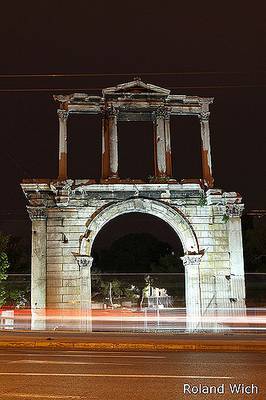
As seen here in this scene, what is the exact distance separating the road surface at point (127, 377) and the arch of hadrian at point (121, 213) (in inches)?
540

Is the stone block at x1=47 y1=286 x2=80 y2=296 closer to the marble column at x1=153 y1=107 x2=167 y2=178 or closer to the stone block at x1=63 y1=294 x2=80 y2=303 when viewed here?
the stone block at x1=63 y1=294 x2=80 y2=303

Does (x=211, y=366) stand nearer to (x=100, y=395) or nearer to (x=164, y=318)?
(x=100, y=395)

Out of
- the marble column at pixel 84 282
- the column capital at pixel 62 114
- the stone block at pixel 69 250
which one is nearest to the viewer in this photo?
the marble column at pixel 84 282

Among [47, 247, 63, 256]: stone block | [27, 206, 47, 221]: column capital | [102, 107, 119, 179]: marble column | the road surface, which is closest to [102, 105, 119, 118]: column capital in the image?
[102, 107, 119, 179]: marble column

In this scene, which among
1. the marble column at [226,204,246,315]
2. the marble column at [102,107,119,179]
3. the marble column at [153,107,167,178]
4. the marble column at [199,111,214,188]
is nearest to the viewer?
the marble column at [226,204,246,315]

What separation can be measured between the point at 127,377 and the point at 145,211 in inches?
727

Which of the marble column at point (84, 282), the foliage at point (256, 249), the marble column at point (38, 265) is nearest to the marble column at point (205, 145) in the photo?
the marble column at point (84, 282)

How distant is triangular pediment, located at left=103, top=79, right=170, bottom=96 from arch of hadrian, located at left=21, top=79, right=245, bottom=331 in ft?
0.16

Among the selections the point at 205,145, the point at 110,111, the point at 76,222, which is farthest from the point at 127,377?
the point at 205,145

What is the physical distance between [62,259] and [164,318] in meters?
5.71

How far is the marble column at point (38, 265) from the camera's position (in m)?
26.6

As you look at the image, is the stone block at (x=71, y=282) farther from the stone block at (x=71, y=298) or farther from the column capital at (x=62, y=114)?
the column capital at (x=62, y=114)

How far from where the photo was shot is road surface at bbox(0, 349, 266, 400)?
790 cm

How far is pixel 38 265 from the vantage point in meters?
27.1
